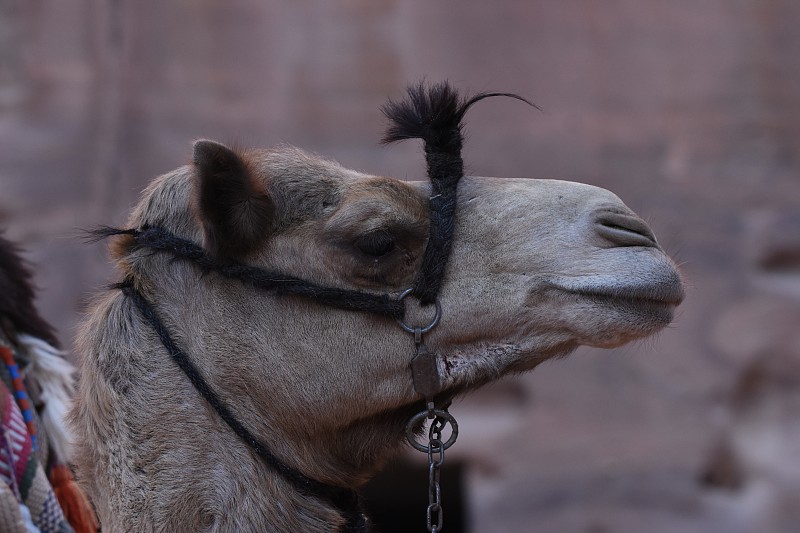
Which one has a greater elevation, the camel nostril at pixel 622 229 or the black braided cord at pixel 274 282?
the camel nostril at pixel 622 229

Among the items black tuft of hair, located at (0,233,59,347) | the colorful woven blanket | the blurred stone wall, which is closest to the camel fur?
the colorful woven blanket

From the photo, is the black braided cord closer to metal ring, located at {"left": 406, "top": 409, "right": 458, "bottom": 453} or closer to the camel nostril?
metal ring, located at {"left": 406, "top": 409, "right": 458, "bottom": 453}

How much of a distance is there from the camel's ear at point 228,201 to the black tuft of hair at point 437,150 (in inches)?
15.7

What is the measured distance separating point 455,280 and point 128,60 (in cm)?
464

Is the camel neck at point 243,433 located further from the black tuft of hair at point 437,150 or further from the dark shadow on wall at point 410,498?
the dark shadow on wall at point 410,498

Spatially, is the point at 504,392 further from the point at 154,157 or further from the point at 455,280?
the point at 455,280

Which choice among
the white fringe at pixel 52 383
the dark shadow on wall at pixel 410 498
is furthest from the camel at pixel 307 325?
the dark shadow on wall at pixel 410 498

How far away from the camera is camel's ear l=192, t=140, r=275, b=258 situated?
2148 millimetres

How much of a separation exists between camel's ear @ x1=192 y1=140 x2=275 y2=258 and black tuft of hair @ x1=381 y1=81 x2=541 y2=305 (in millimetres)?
400

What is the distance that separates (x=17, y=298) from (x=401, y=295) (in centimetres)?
145

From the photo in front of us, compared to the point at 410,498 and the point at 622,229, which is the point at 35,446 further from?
the point at 410,498

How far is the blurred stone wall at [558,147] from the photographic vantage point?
18.6 ft

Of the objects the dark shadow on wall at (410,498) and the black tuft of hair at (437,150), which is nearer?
the black tuft of hair at (437,150)

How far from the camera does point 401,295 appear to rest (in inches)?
86.5
